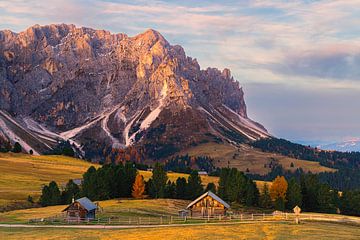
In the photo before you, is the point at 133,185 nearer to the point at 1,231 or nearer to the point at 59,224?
the point at 59,224

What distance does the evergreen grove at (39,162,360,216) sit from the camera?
143000mm

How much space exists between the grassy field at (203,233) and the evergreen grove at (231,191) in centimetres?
6945

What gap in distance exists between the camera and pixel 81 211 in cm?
9250

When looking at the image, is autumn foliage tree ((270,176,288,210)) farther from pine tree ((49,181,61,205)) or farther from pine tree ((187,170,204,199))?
pine tree ((49,181,61,205))

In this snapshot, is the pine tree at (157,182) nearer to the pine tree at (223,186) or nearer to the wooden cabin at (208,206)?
the pine tree at (223,186)

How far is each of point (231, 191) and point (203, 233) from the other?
86.6 metres

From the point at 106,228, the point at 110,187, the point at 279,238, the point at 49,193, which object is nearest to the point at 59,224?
the point at 106,228

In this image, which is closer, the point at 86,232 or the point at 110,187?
the point at 86,232

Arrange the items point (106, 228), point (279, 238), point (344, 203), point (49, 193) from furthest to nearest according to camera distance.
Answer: point (344, 203), point (49, 193), point (106, 228), point (279, 238)

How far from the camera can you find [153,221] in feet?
281

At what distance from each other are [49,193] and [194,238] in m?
82.7

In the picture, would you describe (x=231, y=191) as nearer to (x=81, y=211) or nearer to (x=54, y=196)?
(x=54, y=196)

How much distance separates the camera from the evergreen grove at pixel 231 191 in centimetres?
14300

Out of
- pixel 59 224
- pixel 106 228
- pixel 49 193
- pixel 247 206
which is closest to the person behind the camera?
pixel 106 228
